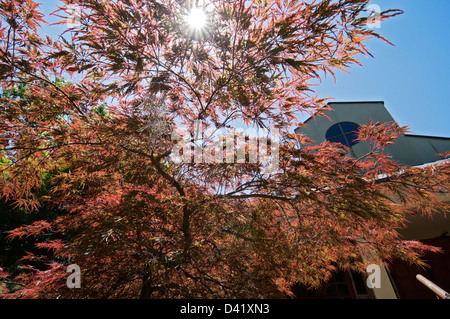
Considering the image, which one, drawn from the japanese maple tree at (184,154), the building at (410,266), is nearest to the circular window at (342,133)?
the building at (410,266)

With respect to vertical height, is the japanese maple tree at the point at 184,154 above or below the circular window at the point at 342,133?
below

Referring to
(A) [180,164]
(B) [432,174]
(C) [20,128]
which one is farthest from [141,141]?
(B) [432,174]

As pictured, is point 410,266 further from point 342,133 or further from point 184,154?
point 184,154

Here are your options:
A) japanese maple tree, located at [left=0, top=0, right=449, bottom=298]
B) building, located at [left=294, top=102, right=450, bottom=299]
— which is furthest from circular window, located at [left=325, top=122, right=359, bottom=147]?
japanese maple tree, located at [left=0, top=0, right=449, bottom=298]

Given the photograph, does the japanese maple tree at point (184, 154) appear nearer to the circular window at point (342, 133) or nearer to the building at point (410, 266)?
the building at point (410, 266)

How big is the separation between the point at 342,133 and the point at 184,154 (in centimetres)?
1121

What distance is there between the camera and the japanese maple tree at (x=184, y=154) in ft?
6.04

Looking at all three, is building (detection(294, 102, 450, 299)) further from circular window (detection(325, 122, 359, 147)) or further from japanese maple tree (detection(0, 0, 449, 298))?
japanese maple tree (detection(0, 0, 449, 298))

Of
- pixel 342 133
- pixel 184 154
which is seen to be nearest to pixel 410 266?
pixel 342 133

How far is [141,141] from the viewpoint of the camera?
8.22 feet

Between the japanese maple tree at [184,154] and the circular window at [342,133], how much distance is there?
926 centimetres

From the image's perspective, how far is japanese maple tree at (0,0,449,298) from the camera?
1840mm
